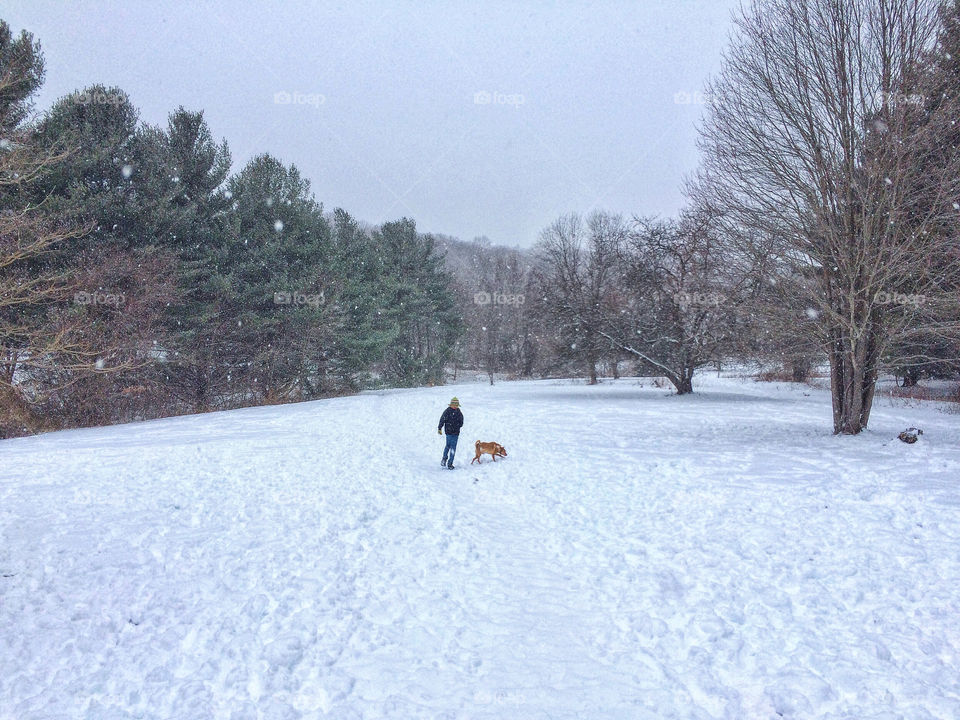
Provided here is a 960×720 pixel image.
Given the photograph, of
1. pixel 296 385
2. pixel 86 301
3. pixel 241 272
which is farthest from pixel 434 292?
pixel 86 301

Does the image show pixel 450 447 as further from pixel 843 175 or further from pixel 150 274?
pixel 150 274

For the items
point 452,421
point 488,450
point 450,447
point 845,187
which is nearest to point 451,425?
point 452,421

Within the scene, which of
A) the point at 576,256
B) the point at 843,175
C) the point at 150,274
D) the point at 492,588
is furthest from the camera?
the point at 576,256

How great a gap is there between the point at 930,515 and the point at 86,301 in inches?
946

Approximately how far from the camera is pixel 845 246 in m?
11.1

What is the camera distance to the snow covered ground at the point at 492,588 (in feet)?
12.0

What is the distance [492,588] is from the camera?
5449mm

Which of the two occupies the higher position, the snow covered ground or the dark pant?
the dark pant

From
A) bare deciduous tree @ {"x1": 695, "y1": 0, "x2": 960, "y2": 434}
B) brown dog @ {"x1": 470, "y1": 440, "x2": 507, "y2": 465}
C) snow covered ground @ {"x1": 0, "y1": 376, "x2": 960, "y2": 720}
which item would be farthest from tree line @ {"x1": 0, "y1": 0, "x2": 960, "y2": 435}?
brown dog @ {"x1": 470, "y1": 440, "x2": 507, "y2": 465}

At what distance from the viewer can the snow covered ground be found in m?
3.65

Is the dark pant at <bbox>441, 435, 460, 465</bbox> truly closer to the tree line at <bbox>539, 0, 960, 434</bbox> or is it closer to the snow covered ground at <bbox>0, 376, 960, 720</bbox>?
the snow covered ground at <bbox>0, 376, 960, 720</bbox>

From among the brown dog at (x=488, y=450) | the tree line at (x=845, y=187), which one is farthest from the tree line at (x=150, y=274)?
the tree line at (x=845, y=187)

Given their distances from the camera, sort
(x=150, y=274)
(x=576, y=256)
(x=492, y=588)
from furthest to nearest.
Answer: (x=576, y=256)
(x=150, y=274)
(x=492, y=588)

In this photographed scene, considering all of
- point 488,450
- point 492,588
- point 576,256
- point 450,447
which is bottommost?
point 492,588
